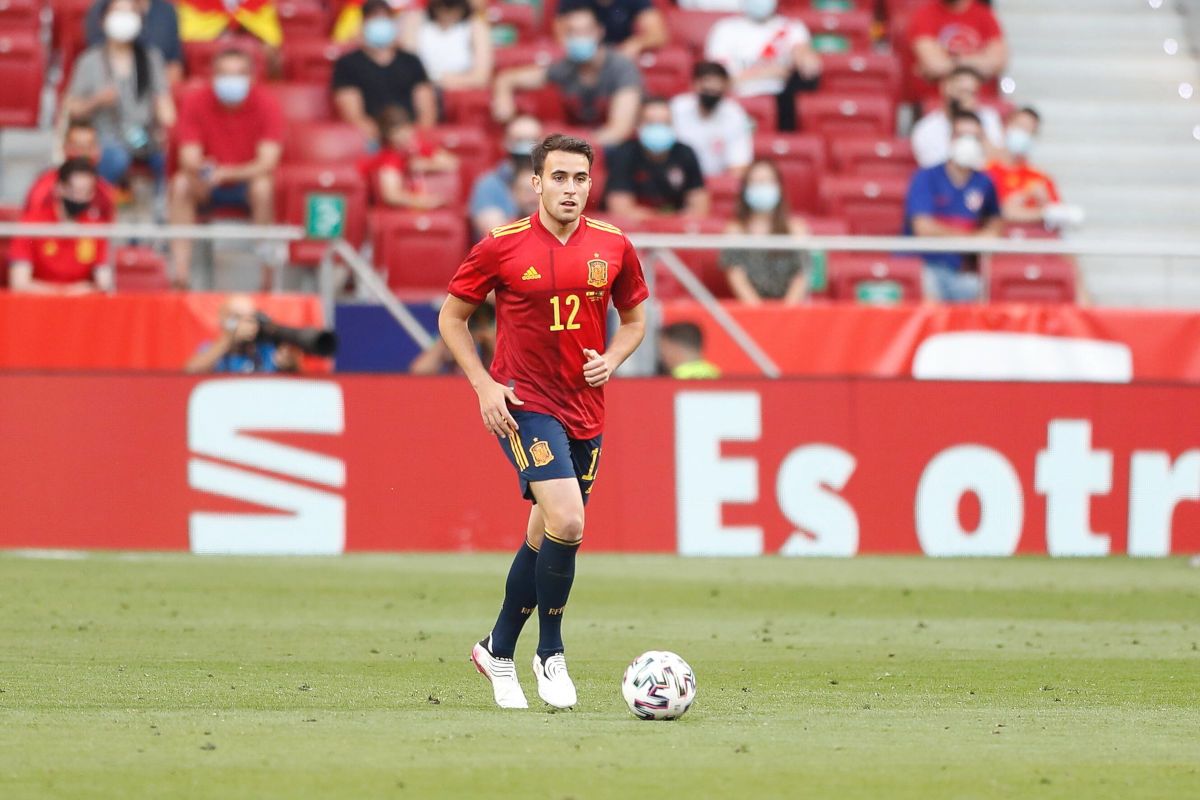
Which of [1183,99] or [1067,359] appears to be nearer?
[1067,359]

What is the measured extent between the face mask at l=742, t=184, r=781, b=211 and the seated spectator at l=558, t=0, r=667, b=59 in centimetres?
351

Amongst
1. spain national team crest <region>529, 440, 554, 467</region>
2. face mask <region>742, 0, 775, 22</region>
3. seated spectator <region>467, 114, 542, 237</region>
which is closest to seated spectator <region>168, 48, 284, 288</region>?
seated spectator <region>467, 114, 542, 237</region>

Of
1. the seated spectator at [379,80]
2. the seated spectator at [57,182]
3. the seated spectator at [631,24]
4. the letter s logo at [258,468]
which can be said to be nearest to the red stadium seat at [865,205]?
the seated spectator at [631,24]

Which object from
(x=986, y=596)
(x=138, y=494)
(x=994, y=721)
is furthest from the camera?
(x=138, y=494)

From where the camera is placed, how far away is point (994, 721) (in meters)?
7.79

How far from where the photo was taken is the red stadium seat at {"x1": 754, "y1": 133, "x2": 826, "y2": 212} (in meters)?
19.5

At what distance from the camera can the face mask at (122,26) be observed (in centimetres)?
1786

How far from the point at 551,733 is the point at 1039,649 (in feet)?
13.0

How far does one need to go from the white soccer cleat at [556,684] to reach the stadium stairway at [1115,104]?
47.1 ft

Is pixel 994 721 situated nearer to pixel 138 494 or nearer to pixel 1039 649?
pixel 1039 649

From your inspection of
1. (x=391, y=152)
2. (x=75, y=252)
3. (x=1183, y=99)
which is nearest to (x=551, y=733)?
(x=75, y=252)

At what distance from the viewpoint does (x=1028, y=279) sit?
1736 cm

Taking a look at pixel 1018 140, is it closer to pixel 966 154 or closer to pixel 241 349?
pixel 966 154

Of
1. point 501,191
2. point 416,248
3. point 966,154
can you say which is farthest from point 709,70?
point 416,248
